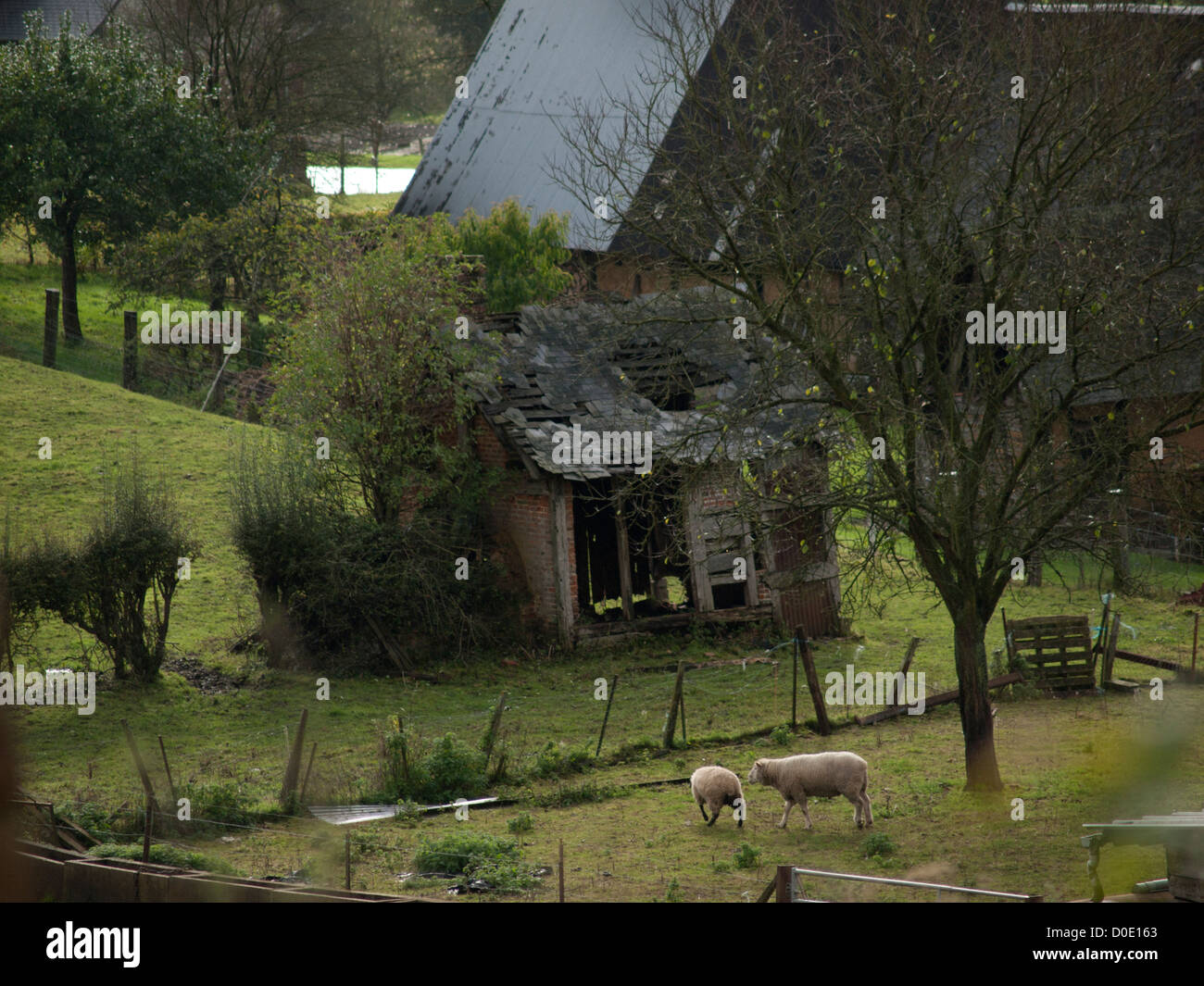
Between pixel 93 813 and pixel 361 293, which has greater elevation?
pixel 361 293

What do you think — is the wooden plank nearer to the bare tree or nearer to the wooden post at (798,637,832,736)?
the wooden post at (798,637,832,736)

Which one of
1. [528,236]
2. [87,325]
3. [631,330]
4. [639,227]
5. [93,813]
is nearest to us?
[93,813]

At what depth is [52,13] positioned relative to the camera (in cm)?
5228

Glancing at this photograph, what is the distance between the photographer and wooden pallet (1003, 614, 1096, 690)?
18.9 meters

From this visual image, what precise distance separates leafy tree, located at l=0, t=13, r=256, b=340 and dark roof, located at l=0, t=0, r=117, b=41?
46.5ft

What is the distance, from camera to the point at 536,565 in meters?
21.8

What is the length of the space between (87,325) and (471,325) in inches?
747

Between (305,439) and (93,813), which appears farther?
(305,439)

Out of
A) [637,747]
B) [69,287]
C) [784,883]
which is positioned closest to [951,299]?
[637,747]

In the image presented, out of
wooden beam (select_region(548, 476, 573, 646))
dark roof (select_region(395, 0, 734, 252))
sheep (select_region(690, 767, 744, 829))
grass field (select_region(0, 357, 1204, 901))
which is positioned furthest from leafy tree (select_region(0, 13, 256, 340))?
sheep (select_region(690, 767, 744, 829))

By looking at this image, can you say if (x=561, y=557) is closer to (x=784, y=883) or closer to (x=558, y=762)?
(x=558, y=762)

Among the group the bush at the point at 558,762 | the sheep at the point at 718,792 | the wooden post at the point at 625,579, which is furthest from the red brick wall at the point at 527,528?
the sheep at the point at 718,792

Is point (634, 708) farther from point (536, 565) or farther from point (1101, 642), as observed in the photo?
point (1101, 642)
